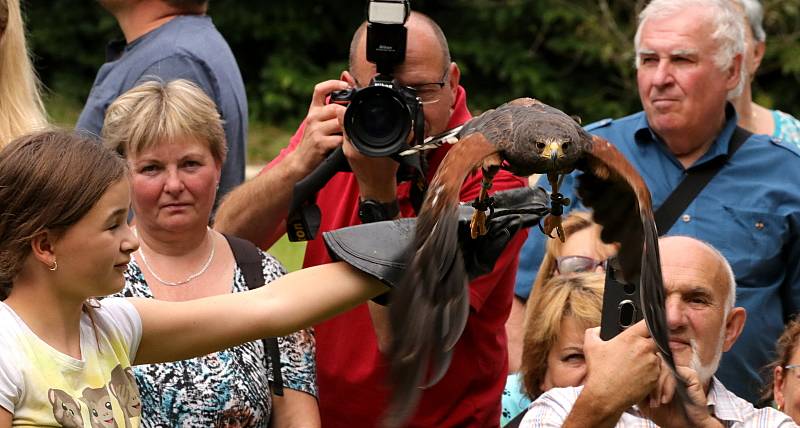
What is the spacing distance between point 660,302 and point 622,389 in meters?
0.40

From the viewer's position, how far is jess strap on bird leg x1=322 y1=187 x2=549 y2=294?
283 cm

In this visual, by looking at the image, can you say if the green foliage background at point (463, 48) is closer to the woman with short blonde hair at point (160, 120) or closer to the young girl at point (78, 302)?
the woman with short blonde hair at point (160, 120)

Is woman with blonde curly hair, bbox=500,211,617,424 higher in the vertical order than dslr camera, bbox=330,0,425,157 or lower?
lower

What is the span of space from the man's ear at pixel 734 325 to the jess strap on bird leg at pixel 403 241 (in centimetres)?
139

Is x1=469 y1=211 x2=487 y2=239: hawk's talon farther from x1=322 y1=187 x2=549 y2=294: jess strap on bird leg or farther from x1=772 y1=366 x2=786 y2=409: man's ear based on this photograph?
x1=772 y1=366 x2=786 y2=409: man's ear

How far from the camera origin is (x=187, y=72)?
476cm

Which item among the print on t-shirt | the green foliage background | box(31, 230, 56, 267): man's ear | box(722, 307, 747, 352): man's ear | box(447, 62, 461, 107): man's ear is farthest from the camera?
the green foliage background

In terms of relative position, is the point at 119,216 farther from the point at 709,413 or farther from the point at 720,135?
the point at 720,135

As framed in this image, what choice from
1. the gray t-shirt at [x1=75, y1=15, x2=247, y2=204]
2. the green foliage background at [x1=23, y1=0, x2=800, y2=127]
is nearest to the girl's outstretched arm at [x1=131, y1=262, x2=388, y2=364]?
the gray t-shirt at [x1=75, y1=15, x2=247, y2=204]

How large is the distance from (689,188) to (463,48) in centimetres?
920

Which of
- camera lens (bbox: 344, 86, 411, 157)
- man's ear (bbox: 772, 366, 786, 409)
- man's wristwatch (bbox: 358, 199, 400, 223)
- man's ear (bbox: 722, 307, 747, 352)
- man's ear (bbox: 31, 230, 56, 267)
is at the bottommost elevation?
man's ear (bbox: 772, 366, 786, 409)

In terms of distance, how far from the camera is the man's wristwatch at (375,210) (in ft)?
11.8

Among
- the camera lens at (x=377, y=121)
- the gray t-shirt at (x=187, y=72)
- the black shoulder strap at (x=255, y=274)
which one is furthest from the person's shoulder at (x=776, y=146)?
the black shoulder strap at (x=255, y=274)

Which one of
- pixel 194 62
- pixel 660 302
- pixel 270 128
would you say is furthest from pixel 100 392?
pixel 270 128
